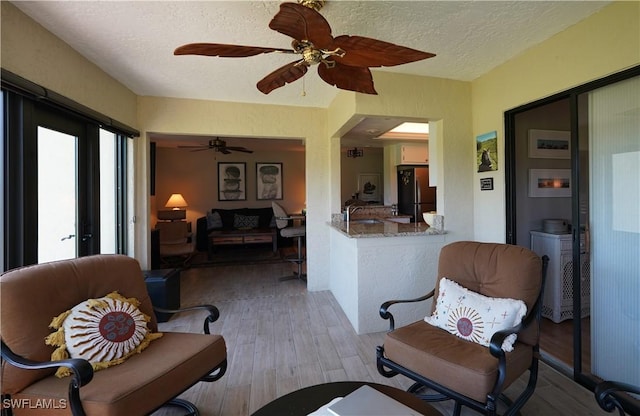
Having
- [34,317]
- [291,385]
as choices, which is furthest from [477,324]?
[34,317]

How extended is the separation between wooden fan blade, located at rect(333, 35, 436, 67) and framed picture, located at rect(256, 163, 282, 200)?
19.8 ft

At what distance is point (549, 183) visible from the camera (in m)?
3.00

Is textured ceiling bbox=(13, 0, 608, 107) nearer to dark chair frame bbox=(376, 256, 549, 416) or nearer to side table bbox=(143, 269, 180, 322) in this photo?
dark chair frame bbox=(376, 256, 549, 416)

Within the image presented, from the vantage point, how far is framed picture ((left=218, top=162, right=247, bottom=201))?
7199mm

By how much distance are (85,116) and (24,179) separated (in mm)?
781

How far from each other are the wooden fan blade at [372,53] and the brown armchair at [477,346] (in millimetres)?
1330

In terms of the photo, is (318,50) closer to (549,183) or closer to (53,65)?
(53,65)

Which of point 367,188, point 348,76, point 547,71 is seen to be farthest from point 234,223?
point 547,71

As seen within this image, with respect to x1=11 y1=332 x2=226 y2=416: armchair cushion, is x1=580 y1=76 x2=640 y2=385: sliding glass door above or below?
above

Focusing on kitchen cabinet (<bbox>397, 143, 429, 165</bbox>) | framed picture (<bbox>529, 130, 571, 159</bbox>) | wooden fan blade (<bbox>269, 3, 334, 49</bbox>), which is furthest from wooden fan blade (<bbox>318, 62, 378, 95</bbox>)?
kitchen cabinet (<bbox>397, 143, 429, 165</bbox>)

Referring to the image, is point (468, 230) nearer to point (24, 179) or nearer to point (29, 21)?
point (24, 179)

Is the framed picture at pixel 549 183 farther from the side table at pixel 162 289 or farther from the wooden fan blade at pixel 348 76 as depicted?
the side table at pixel 162 289

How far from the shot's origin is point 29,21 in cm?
186

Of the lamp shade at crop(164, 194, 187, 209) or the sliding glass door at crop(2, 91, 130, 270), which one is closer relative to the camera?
the sliding glass door at crop(2, 91, 130, 270)
